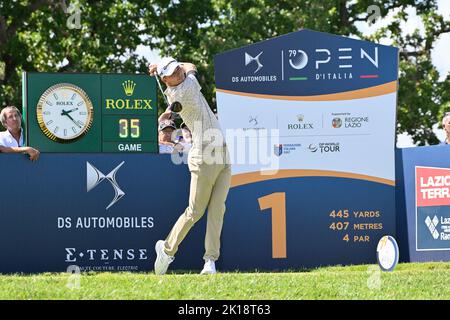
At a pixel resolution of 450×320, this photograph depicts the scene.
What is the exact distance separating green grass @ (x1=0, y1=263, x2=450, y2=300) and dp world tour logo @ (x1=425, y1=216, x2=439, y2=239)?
2.75 metres

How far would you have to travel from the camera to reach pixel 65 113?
1330 centimetres

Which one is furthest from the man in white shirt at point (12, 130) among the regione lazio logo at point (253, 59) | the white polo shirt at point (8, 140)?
the regione lazio logo at point (253, 59)

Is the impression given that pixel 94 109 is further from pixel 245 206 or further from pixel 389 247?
pixel 389 247

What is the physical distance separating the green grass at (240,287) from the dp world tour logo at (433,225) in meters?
2.75

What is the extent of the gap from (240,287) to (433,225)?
4.63 meters

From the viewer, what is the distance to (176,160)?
44.2 ft

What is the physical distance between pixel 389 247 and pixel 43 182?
4.26 metres

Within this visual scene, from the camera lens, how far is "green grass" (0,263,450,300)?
895cm

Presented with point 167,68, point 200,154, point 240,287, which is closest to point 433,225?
point 200,154

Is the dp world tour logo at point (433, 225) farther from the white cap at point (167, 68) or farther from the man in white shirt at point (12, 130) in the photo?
the man in white shirt at point (12, 130)

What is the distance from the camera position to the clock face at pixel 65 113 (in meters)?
13.2

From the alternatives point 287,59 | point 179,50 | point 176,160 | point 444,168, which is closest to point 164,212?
point 176,160

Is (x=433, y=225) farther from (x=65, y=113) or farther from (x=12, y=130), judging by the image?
(x=12, y=130)

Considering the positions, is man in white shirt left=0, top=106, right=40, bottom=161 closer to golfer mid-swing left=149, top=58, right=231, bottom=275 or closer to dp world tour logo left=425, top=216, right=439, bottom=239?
golfer mid-swing left=149, top=58, right=231, bottom=275
